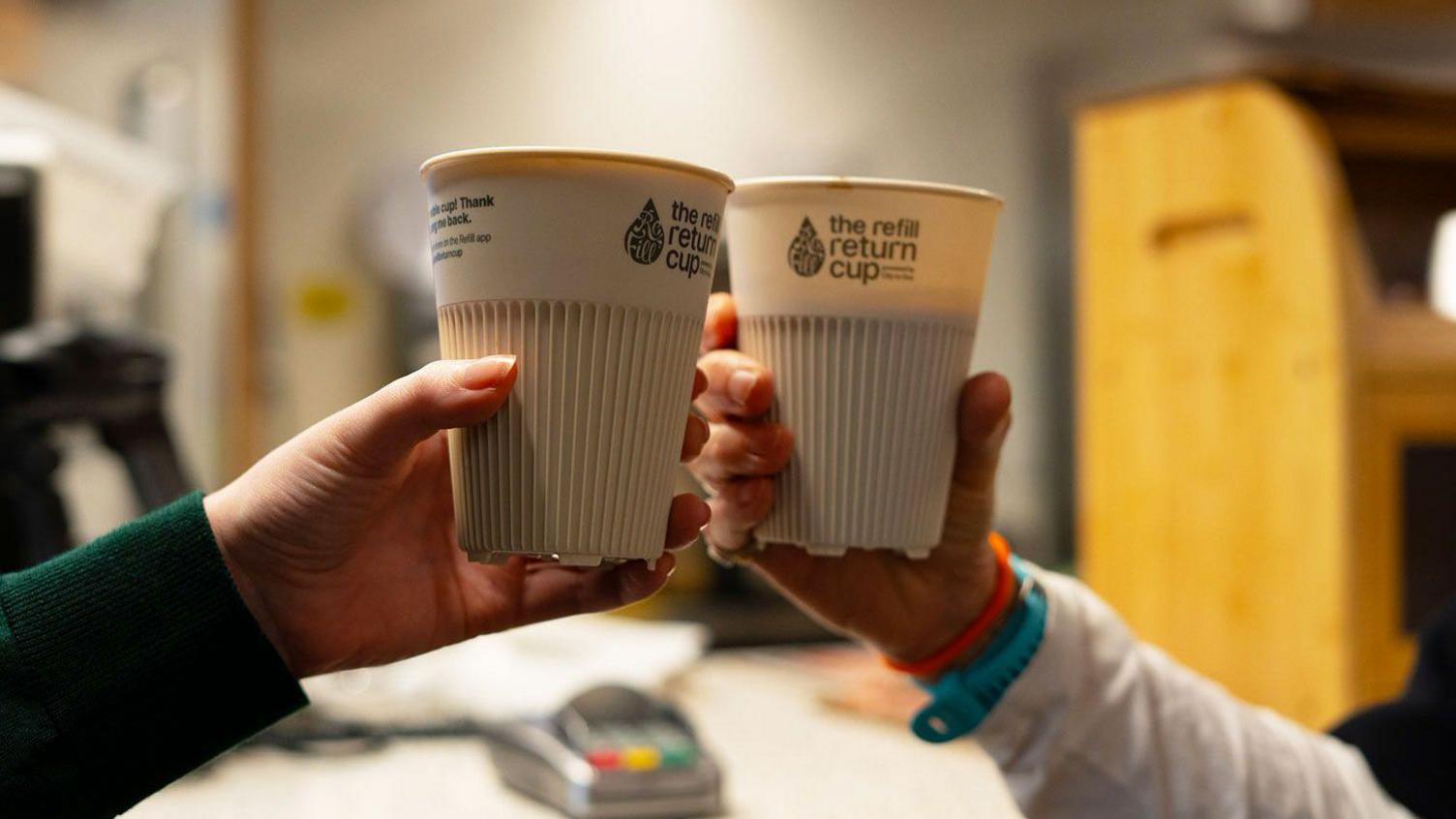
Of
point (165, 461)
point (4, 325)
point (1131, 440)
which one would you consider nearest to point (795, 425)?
point (165, 461)

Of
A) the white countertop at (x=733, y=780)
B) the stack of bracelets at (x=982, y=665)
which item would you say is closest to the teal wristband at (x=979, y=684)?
the stack of bracelets at (x=982, y=665)

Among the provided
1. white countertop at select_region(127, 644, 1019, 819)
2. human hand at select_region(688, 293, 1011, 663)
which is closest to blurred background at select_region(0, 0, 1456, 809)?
white countertop at select_region(127, 644, 1019, 819)

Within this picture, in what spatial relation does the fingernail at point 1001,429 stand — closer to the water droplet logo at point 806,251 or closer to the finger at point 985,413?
the finger at point 985,413

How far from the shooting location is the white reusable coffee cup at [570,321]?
45cm

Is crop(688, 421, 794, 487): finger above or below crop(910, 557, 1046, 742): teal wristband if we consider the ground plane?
above

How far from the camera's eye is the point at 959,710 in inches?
27.3

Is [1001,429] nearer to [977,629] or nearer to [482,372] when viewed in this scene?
[977,629]

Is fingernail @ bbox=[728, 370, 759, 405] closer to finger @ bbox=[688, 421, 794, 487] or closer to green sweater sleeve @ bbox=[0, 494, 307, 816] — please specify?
finger @ bbox=[688, 421, 794, 487]

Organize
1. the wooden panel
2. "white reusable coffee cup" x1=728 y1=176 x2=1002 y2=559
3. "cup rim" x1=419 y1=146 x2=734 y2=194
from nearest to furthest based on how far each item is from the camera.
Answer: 1. "cup rim" x1=419 y1=146 x2=734 y2=194
2. "white reusable coffee cup" x1=728 y1=176 x2=1002 y2=559
3. the wooden panel

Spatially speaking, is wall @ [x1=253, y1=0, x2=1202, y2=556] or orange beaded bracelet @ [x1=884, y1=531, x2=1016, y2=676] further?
wall @ [x1=253, y1=0, x2=1202, y2=556]

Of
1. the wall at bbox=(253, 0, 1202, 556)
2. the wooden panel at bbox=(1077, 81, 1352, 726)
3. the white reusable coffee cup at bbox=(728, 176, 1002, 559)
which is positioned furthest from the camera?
the wall at bbox=(253, 0, 1202, 556)

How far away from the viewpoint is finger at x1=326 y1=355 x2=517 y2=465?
0.44 metres

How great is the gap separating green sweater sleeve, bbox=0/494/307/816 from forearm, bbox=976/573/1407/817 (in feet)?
1.30

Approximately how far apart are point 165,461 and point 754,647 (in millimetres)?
730
